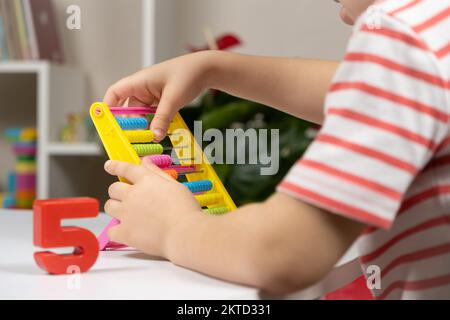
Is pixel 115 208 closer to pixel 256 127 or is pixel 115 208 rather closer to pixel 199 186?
pixel 199 186

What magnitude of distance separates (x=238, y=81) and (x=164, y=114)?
104 mm

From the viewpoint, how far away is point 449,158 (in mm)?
533

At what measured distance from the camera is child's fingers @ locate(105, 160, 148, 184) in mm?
645

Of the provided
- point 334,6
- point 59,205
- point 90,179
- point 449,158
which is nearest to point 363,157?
point 449,158

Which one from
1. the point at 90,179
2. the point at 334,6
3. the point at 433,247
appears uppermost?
the point at 334,6

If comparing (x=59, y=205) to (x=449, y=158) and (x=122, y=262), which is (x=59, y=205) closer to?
(x=122, y=262)

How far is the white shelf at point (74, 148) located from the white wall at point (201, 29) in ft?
0.93

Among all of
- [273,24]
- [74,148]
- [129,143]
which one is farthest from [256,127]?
[129,143]

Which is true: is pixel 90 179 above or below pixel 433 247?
below

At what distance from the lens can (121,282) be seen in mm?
547

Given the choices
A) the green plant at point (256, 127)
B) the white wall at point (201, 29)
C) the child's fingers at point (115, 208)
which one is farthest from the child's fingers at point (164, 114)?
the white wall at point (201, 29)

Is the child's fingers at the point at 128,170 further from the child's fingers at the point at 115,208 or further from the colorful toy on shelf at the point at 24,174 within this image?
the colorful toy on shelf at the point at 24,174

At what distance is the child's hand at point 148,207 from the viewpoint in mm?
602

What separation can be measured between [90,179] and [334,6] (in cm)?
94
